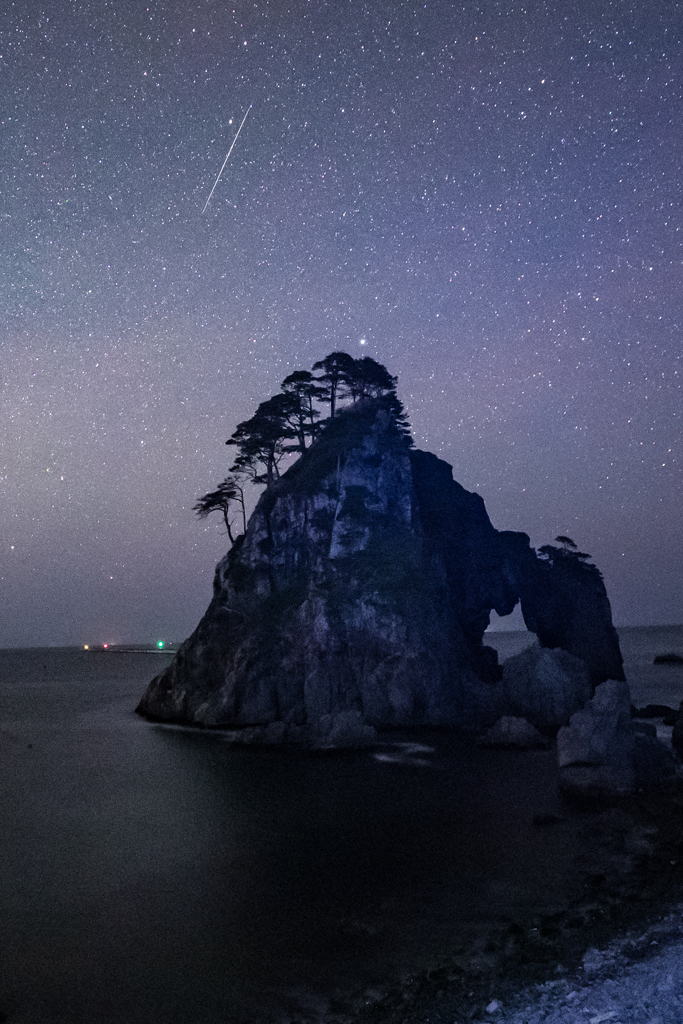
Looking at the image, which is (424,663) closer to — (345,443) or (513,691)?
(513,691)

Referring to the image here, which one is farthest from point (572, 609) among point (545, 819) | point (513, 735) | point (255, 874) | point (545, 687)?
point (255, 874)

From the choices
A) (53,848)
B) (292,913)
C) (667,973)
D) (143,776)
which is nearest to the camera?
(667,973)

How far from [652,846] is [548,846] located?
394cm

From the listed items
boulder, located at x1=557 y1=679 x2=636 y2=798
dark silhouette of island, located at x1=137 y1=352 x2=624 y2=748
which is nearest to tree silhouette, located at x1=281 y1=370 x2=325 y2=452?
dark silhouette of island, located at x1=137 y1=352 x2=624 y2=748

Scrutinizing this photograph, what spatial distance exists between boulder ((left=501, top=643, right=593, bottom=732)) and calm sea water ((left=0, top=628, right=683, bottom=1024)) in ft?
32.2

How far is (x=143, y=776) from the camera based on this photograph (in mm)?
44312

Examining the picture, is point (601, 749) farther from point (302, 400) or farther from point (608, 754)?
point (302, 400)

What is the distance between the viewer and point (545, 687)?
5522 centimetres

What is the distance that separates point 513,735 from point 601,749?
13113mm

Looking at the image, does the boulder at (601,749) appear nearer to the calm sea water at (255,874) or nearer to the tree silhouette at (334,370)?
the calm sea water at (255,874)

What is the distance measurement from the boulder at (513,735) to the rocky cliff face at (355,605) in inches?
289

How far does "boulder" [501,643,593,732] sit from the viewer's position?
54594 mm

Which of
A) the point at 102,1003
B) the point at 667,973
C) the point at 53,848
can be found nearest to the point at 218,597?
the point at 53,848

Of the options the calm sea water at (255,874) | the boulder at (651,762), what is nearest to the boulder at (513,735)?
the calm sea water at (255,874)
